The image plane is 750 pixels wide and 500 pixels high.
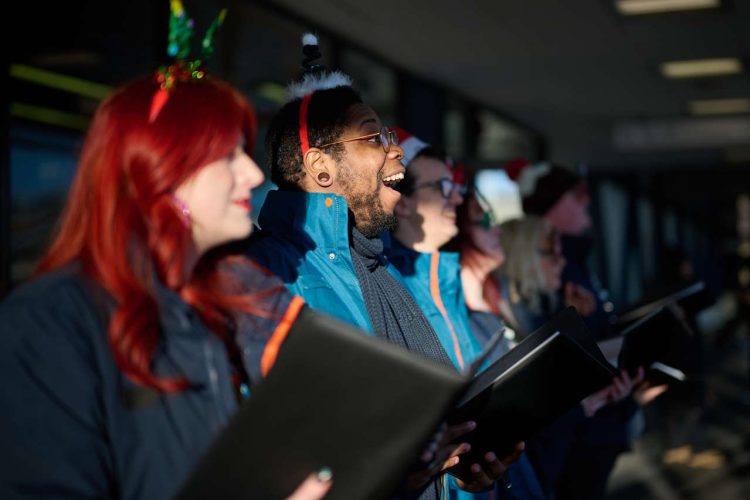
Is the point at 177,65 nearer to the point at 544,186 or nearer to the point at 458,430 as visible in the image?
the point at 458,430

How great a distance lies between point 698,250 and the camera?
27453 millimetres

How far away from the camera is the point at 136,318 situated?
1284 millimetres

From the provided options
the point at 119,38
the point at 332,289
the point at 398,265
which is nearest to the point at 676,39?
the point at 119,38

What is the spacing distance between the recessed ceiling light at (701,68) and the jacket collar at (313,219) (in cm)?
670

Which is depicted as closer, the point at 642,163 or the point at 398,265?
the point at 398,265

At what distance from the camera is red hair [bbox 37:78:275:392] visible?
1.29 meters

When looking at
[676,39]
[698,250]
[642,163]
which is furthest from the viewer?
[698,250]

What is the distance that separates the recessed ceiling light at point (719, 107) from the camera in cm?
998

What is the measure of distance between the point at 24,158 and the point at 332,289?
2280mm

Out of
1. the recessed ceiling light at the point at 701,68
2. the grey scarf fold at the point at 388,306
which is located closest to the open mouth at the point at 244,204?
the grey scarf fold at the point at 388,306

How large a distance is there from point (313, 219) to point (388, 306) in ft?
0.92

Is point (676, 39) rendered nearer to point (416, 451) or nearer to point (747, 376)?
point (747, 376)

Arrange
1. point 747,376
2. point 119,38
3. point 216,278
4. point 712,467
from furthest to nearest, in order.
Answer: point 747,376 < point 712,467 < point 119,38 < point 216,278

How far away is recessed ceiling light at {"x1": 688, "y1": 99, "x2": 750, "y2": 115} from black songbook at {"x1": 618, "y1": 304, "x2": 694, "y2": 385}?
7514mm
